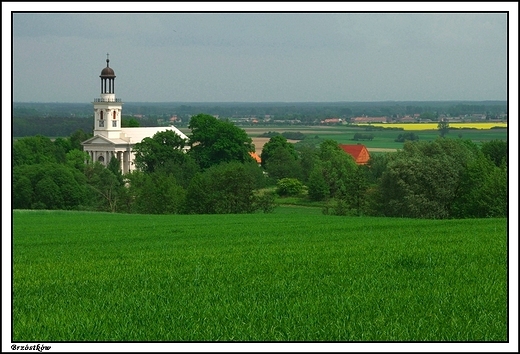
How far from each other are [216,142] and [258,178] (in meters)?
28.1

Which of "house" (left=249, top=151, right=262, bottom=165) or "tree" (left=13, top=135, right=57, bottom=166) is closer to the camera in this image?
"tree" (left=13, top=135, right=57, bottom=166)

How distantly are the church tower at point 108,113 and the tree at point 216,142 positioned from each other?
767 inches

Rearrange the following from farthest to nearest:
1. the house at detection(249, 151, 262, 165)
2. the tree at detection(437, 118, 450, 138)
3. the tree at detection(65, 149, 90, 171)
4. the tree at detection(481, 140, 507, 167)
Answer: the house at detection(249, 151, 262, 165)
the tree at detection(65, 149, 90, 171)
the tree at detection(437, 118, 450, 138)
the tree at detection(481, 140, 507, 167)

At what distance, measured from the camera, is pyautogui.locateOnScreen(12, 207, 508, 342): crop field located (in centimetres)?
941

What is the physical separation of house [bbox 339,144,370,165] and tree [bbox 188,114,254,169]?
14756mm

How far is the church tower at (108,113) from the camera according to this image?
129625mm

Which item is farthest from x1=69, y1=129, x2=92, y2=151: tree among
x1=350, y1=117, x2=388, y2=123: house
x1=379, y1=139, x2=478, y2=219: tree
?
x1=379, y1=139, x2=478, y2=219: tree

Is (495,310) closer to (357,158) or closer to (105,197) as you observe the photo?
(105,197)

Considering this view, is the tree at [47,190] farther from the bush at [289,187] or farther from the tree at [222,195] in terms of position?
the bush at [289,187]

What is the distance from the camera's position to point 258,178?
278ft

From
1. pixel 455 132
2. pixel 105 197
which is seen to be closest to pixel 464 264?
pixel 455 132

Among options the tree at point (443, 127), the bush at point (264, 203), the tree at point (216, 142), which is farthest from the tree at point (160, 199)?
the tree at point (216, 142)

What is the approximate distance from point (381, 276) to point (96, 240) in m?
13.8

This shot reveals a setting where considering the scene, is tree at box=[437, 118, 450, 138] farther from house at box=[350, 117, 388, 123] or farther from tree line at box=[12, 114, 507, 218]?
house at box=[350, 117, 388, 123]
